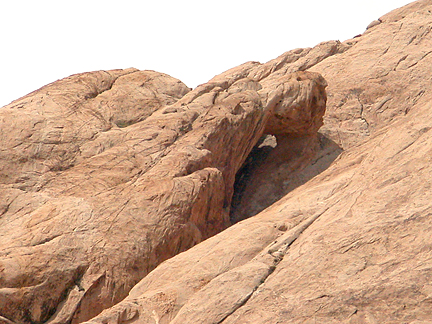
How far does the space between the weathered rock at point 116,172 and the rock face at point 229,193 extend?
0.04 m

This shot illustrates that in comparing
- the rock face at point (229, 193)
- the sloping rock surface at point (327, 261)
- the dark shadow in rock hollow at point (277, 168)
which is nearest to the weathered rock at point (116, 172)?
the rock face at point (229, 193)

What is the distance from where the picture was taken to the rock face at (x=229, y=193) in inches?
394

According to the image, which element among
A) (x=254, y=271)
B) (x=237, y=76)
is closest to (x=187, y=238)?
(x=254, y=271)

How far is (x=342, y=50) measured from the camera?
92.0 ft

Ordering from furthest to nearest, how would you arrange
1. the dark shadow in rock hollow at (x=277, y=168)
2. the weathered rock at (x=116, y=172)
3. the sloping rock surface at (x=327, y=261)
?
1. the dark shadow in rock hollow at (x=277, y=168)
2. the weathered rock at (x=116, y=172)
3. the sloping rock surface at (x=327, y=261)

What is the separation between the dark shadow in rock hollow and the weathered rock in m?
0.72

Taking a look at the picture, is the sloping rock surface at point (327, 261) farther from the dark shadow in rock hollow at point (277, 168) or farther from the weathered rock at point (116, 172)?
the dark shadow in rock hollow at point (277, 168)

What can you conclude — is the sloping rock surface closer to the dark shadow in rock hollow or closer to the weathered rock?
the weathered rock

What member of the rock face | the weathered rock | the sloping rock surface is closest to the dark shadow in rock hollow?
the rock face

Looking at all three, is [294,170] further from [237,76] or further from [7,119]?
[7,119]

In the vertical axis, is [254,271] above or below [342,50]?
below

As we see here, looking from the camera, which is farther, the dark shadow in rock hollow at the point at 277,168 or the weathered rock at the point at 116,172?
the dark shadow in rock hollow at the point at 277,168

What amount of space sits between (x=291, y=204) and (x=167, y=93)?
→ 9039mm

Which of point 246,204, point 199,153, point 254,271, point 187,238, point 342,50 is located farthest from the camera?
point 342,50
